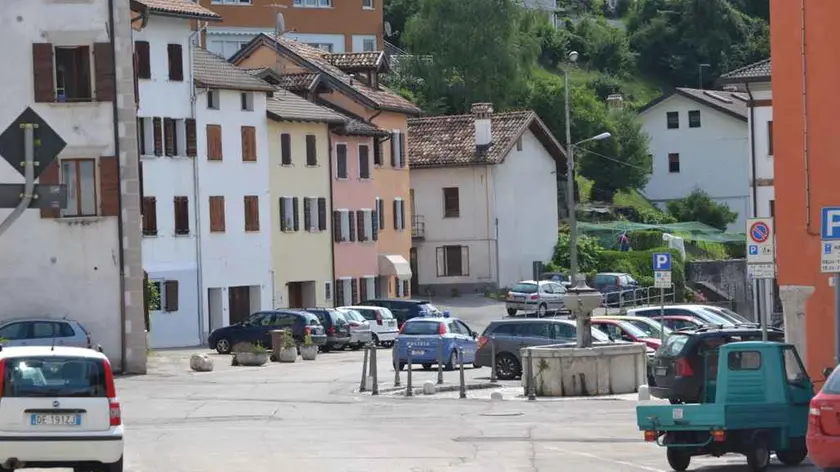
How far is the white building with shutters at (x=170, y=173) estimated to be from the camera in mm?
63750

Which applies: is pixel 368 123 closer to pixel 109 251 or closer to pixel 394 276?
pixel 394 276

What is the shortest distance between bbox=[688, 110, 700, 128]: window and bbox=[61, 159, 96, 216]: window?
67.9 m

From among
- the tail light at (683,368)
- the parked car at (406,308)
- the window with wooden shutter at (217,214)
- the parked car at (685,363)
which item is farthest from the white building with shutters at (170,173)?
the tail light at (683,368)

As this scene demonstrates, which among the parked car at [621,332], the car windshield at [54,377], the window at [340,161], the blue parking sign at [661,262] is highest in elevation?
the window at [340,161]

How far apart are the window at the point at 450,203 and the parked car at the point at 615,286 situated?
25.2 feet

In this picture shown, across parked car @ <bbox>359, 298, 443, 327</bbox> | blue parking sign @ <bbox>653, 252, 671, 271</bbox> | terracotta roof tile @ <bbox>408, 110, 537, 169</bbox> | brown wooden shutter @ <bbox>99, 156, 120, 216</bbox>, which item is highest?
terracotta roof tile @ <bbox>408, 110, 537, 169</bbox>

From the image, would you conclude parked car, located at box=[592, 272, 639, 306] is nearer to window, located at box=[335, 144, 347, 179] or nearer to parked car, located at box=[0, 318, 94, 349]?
window, located at box=[335, 144, 347, 179]

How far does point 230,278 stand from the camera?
68.6 meters

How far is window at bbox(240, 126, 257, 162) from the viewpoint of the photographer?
69.6 m

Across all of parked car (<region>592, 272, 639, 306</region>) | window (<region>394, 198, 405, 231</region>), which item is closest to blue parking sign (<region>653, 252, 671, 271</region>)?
parked car (<region>592, 272, 639, 306</region>)

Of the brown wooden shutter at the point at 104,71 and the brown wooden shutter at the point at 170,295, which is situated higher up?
the brown wooden shutter at the point at 104,71

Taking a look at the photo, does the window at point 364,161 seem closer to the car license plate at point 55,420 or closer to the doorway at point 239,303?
the doorway at point 239,303

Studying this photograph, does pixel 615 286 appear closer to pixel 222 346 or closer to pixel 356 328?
pixel 356 328

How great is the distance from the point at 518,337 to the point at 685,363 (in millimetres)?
12277
